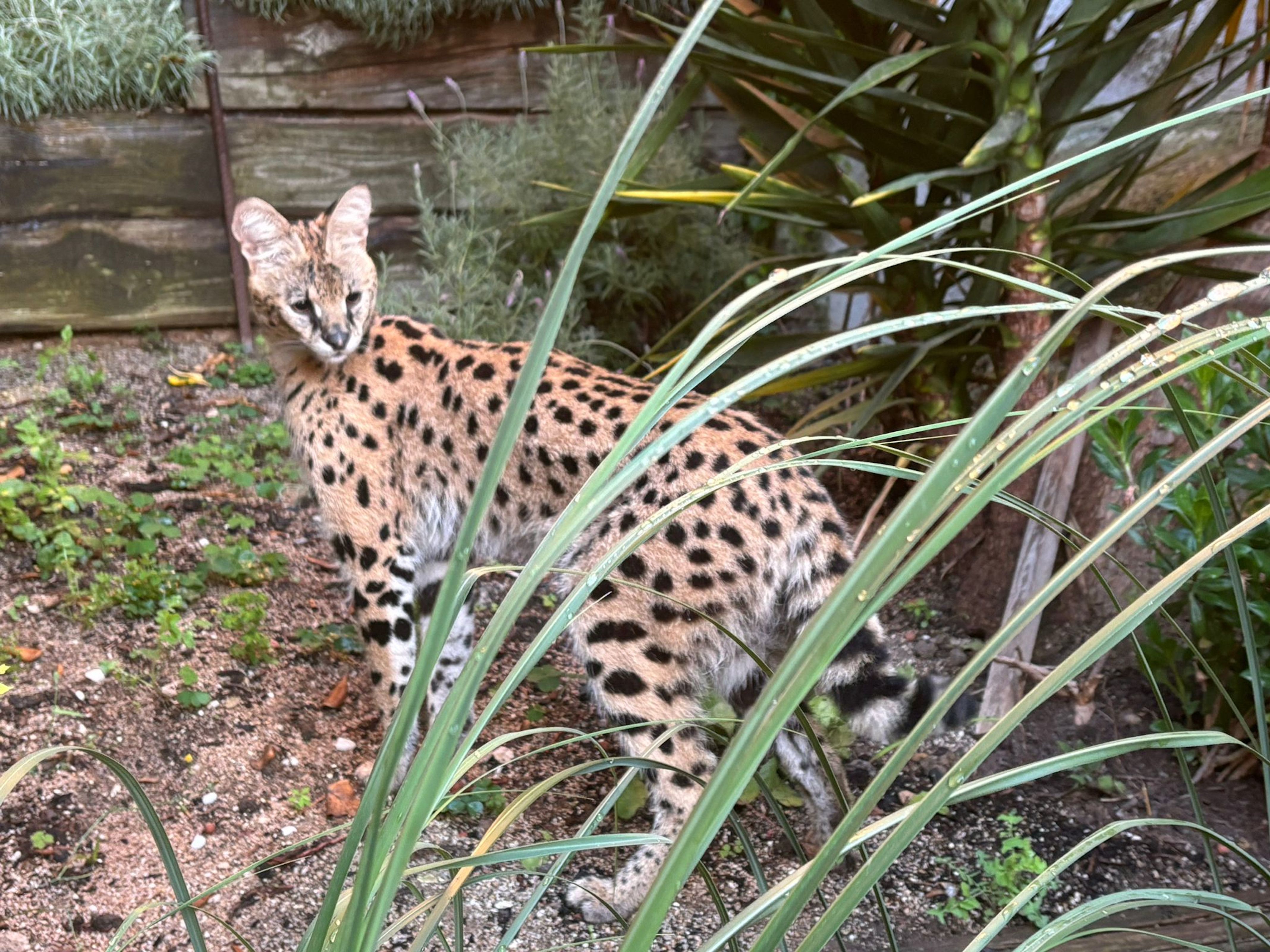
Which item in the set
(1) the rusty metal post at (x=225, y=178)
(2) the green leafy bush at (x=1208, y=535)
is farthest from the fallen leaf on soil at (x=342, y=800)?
(1) the rusty metal post at (x=225, y=178)

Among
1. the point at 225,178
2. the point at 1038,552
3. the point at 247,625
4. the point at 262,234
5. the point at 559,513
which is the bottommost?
the point at 247,625

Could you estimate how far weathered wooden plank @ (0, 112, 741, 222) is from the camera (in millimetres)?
4848

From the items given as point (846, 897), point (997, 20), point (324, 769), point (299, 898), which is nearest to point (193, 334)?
point (324, 769)

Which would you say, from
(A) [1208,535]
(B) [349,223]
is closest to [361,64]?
(B) [349,223]

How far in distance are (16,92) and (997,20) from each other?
4.09 metres

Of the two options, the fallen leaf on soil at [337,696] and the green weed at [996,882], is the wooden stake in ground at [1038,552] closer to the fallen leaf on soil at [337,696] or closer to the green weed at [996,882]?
the green weed at [996,882]

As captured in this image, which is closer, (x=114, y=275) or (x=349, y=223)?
(x=349, y=223)

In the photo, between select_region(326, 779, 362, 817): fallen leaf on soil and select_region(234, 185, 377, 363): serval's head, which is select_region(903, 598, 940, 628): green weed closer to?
select_region(326, 779, 362, 817): fallen leaf on soil

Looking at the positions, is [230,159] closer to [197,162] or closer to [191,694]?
[197,162]

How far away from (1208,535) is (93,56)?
15.8 ft

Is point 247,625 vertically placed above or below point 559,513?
below

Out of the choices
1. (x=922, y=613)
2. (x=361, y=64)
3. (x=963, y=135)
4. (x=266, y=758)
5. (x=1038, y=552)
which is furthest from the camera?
(x=361, y=64)

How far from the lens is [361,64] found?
529 cm

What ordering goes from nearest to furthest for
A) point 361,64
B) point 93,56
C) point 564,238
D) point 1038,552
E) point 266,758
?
point 266,758 → point 1038,552 → point 93,56 → point 564,238 → point 361,64
